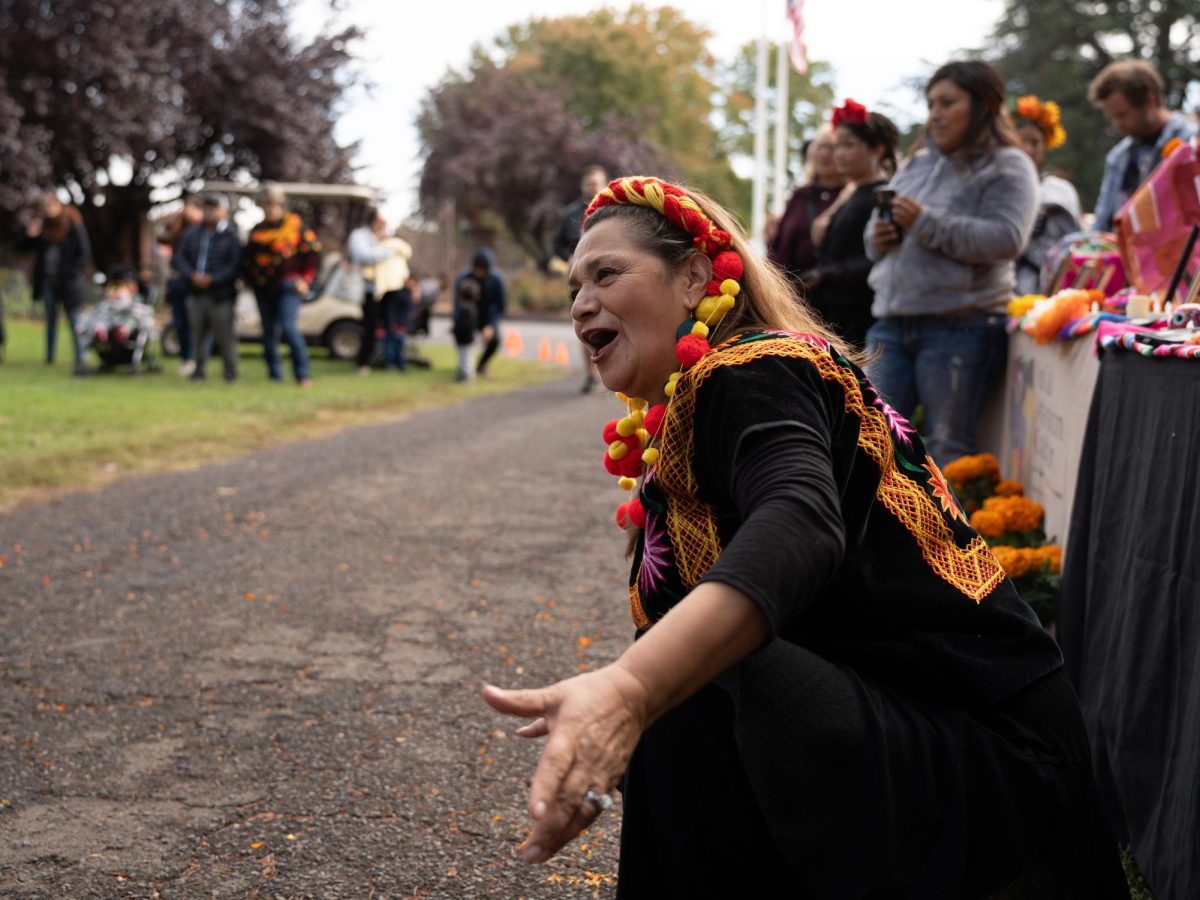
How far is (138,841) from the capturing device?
2.84 m

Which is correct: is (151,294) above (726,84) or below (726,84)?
below

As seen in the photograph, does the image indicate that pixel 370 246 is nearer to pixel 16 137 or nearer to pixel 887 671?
pixel 16 137

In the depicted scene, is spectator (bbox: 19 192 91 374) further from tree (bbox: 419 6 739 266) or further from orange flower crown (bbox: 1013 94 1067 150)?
tree (bbox: 419 6 739 266)

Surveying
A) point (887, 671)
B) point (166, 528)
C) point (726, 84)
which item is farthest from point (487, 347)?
point (726, 84)

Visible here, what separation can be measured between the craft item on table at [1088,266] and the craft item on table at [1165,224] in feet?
1.87

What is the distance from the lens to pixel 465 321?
14219 millimetres

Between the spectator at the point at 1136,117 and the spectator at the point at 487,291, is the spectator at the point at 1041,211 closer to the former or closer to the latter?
the spectator at the point at 1136,117

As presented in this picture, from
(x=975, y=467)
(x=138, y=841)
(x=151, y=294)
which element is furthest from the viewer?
(x=151, y=294)

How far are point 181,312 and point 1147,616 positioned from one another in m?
13.3

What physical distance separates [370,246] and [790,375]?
1316cm

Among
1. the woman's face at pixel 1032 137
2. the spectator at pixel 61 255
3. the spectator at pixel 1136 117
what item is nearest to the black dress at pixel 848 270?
the spectator at pixel 1136 117

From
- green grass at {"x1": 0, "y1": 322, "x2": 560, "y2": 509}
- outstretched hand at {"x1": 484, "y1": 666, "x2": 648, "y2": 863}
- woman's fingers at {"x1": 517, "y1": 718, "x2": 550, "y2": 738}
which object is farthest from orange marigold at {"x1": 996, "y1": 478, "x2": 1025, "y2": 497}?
green grass at {"x1": 0, "y1": 322, "x2": 560, "y2": 509}

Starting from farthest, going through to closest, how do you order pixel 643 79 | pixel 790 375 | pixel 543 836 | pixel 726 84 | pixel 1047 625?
pixel 726 84 < pixel 643 79 < pixel 1047 625 < pixel 790 375 < pixel 543 836

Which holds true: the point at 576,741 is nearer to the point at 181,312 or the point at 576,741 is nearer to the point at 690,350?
the point at 690,350
